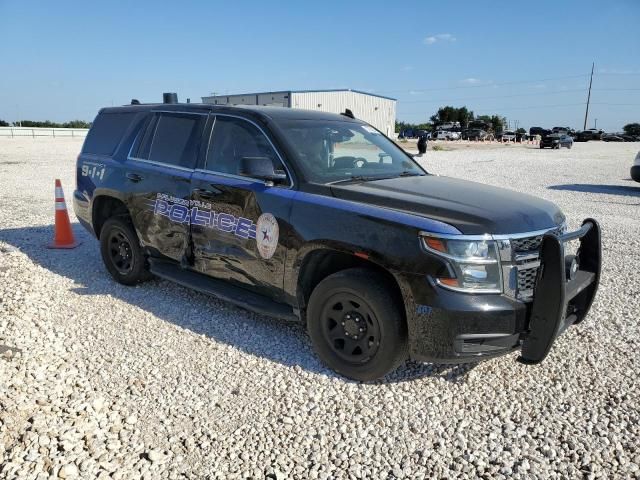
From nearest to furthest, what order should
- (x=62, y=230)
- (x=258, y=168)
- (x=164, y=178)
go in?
(x=258, y=168), (x=164, y=178), (x=62, y=230)

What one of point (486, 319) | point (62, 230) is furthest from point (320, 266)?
point (62, 230)

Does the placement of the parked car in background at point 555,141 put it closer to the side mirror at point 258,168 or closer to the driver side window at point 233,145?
the driver side window at point 233,145

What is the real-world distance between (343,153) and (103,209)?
3.09 m

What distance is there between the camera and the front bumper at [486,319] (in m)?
3.05

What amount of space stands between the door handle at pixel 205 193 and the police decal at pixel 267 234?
60 centimetres

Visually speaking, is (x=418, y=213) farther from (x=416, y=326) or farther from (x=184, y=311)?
(x=184, y=311)

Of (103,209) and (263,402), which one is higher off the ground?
(103,209)

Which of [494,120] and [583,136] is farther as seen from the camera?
[494,120]

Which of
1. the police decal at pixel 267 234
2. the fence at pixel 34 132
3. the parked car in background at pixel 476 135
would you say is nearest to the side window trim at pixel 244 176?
the police decal at pixel 267 234

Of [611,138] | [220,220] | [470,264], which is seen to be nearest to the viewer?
[470,264]

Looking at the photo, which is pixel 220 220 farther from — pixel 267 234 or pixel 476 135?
pixel 476 135

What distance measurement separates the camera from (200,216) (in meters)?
4.45

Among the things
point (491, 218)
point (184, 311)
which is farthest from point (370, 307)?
point (184, 311)

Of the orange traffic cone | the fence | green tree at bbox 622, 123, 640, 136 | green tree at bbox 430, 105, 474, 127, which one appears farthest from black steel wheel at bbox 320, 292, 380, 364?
green tree at bbox 430, 105, 474, 127
